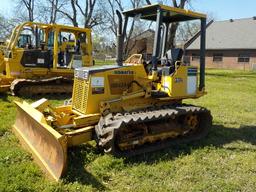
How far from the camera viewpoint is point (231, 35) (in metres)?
45.3

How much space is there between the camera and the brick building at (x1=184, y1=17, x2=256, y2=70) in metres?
43.0

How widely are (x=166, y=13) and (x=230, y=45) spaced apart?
3978 centimetres

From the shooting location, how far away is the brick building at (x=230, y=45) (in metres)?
43.0

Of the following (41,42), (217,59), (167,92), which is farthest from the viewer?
(217,59)

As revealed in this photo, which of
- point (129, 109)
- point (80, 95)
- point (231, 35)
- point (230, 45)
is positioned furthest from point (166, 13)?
point (231, 35)

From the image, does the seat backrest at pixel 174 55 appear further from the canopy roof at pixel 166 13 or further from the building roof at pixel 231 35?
the building roof at pixel 231 35

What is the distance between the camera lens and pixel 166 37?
753 centimetres

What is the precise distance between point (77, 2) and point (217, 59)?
19.6 metres

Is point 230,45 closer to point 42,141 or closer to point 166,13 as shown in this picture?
point 166,13

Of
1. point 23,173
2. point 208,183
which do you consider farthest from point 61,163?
point 208,183

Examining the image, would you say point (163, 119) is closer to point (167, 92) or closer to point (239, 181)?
point (167, 92)

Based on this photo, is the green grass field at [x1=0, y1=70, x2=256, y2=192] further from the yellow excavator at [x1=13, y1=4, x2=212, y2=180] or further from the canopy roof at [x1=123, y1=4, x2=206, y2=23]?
the canopy roof at [x1=123, y1=4, x2=206, y2=23]

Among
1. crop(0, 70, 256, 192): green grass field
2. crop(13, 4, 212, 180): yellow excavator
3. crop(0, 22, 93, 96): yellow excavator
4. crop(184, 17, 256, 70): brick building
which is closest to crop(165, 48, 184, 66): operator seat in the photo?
crop(13, 4, 212, 180): yellow excavator

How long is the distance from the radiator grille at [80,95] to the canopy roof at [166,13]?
5.99 ft
